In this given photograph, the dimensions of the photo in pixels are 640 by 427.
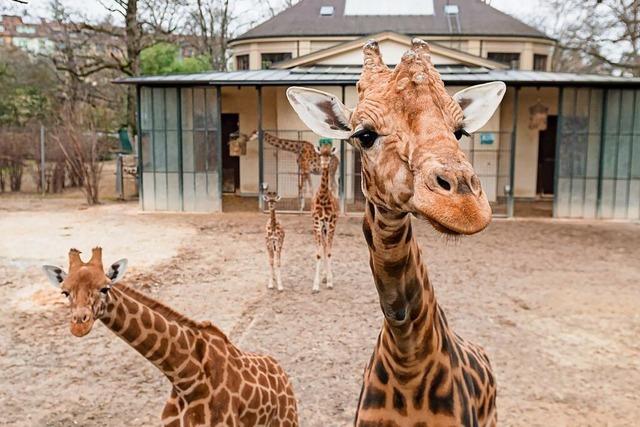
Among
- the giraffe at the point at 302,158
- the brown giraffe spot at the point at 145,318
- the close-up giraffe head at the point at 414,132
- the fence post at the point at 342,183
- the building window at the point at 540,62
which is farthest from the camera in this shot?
the building window at the point at 540,62

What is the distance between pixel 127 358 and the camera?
7.01 meters

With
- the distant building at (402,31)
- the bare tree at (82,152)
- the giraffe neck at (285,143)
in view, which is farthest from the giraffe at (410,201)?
the distant building at (402,31)

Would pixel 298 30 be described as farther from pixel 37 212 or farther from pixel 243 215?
pixel 37 212

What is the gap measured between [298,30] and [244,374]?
2207 centimetres

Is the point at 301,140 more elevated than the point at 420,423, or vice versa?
the point at 301,140

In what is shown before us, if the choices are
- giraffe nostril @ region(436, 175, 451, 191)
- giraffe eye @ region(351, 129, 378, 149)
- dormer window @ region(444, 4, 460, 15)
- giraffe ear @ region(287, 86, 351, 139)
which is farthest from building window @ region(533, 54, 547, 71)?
giraffe nostril @ region(436, 175, 451, 191)

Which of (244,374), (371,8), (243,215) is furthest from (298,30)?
(244,374)

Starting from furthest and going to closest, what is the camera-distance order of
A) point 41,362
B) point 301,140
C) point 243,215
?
point 301,140, point 243,215, point 41,362

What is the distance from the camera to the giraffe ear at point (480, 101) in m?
2.55

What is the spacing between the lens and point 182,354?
13.3ft

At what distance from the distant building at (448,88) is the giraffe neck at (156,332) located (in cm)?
1314

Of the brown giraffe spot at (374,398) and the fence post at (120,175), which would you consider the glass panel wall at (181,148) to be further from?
the brown giraffe spot at (374,398)

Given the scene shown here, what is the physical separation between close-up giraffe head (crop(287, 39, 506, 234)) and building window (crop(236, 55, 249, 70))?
926 inches

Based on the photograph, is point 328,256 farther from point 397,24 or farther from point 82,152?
point 397,24
